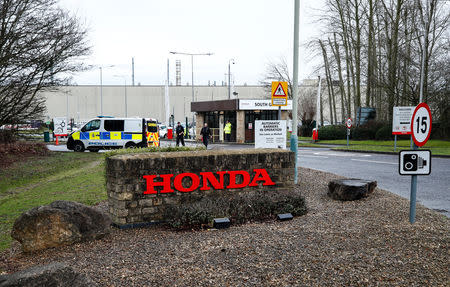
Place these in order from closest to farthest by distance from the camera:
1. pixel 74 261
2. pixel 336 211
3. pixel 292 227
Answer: pixel 74 261, pixel 292 227, pixel 336 211

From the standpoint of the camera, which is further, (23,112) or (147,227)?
(23,112)

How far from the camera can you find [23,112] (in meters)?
19.4

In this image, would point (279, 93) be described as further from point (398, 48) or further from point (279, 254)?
point (398, 48)

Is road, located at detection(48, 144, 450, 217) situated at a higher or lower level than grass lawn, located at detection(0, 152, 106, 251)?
higher

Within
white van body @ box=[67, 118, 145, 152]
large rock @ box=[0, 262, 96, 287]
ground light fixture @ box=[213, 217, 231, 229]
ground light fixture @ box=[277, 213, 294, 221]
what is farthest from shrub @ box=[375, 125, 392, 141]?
large rock @ box=[0, 262, 96, 287]

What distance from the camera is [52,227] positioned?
6043 mm

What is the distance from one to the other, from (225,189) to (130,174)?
1.90m

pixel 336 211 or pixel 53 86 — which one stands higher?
pixel 53 86

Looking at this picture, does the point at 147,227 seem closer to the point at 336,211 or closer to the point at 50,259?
the point at 50,259

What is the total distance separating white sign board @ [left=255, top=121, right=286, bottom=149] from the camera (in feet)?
38.6

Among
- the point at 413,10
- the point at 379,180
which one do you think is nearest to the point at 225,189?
the point at 379,180

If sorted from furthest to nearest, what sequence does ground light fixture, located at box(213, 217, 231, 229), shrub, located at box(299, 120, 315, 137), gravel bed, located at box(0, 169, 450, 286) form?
shrub, located at box(299, 120, 315, 137) < ground light fixture, located at box(213, 217, 231, 229) < gravel bed, located at box(0, 169, 450, 286)

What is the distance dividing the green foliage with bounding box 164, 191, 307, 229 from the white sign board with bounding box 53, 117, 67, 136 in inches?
1236

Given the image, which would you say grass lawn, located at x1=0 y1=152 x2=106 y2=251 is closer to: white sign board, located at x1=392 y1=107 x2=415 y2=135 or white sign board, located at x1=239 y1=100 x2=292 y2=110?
white sign board, located at x1=392 y1=107 x2=415 y2=135
